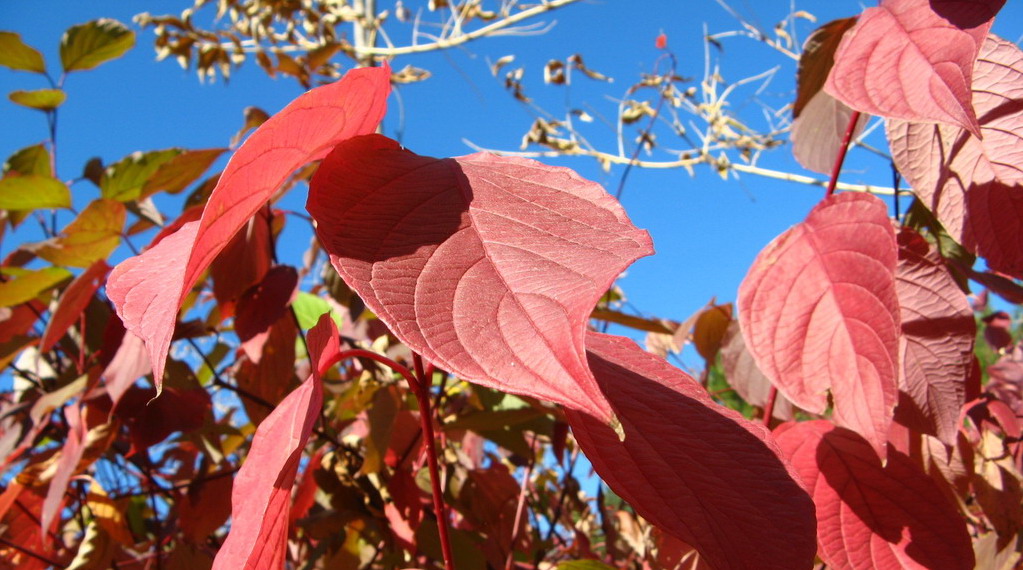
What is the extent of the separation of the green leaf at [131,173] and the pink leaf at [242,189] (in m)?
0.89

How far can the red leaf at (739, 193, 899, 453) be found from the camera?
0.49 meters

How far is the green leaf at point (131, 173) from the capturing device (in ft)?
3.91

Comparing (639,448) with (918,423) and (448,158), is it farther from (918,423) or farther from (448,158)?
(918,423)

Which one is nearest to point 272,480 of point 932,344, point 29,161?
point 932,344

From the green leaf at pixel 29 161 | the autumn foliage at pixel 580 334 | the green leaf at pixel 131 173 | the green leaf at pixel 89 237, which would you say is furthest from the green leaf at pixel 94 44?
the green leaf at pixel 89 237

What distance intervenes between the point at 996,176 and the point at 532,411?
1.85 ft

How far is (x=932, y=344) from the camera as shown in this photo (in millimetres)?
589

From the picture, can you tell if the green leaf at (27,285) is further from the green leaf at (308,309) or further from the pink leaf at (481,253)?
the pink leaf at (481,253)

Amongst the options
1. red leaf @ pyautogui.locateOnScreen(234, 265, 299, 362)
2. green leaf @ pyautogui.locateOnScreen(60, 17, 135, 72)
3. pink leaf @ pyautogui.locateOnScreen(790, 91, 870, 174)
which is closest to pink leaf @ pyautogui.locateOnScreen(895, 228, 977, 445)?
pink leaf @ pyautogui.locateOnScreen(790, 91, 870, 174)

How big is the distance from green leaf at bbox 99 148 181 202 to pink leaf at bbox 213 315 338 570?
91cm

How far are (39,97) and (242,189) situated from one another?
1304 mm

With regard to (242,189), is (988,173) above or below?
above

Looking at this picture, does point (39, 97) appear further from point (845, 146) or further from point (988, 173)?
point (988, 173)

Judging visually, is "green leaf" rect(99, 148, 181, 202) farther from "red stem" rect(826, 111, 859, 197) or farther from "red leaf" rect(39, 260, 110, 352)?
"red stem" rect(826, 111, 859, 197)
